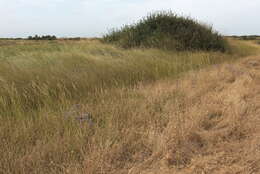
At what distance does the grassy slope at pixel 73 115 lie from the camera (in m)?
2.08

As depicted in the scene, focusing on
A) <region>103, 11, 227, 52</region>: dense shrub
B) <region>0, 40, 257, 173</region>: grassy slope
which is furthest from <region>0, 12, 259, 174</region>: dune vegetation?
<region>103, 11, 227, 52</region>: dense shrub

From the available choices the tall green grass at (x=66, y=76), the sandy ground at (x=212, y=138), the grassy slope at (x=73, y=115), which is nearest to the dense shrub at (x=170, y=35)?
the tall green grass at (x=66, y=76)

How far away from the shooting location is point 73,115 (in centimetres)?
288

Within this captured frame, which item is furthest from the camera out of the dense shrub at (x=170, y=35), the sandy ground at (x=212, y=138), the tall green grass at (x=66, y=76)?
the dense shrub at (x=170, y=35)

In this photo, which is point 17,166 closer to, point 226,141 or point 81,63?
point 226,141

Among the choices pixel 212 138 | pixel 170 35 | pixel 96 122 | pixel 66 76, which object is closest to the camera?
pixel 212 138

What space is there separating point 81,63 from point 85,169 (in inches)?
142

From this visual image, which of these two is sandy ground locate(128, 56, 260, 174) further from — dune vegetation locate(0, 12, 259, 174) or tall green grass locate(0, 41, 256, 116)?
tall green grass locate(0, 41, 256, 116)

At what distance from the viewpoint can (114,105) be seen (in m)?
3.21

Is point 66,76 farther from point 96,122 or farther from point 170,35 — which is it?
point 170,35

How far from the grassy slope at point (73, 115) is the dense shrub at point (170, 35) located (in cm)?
430

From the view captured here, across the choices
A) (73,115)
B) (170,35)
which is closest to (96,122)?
(73,115)

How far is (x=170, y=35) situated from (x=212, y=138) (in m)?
7.86

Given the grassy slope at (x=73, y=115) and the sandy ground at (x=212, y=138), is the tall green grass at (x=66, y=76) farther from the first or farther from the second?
the sandy ground at (x=212, y=138)
